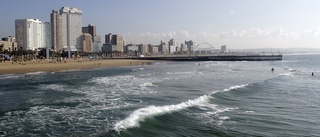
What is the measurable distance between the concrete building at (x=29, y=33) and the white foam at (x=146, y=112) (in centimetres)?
17434

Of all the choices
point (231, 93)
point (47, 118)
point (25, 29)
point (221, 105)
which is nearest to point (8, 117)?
point (47, 118)

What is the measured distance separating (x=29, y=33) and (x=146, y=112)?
591 feet

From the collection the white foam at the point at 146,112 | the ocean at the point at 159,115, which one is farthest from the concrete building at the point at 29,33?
the white foam at the point at 146,112

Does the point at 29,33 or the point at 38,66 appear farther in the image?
the point at 29,33

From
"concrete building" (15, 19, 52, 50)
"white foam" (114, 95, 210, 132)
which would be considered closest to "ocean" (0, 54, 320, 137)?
"white foam" (114, 95, 210, 132)

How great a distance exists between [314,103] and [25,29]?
182 metres

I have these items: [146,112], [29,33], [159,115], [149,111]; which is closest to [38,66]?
[149,111]

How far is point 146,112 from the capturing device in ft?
51.6

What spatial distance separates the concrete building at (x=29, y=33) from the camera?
178m

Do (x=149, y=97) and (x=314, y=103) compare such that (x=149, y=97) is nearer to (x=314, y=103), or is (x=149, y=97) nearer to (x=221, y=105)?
(x=221, y=105)

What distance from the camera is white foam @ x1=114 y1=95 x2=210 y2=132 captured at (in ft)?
43.1

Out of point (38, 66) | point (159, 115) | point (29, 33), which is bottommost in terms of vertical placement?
point (159, 115)

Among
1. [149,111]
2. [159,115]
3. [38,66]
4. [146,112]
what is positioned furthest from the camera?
[38,66]

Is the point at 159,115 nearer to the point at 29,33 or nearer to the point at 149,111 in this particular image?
the point at 149,111
